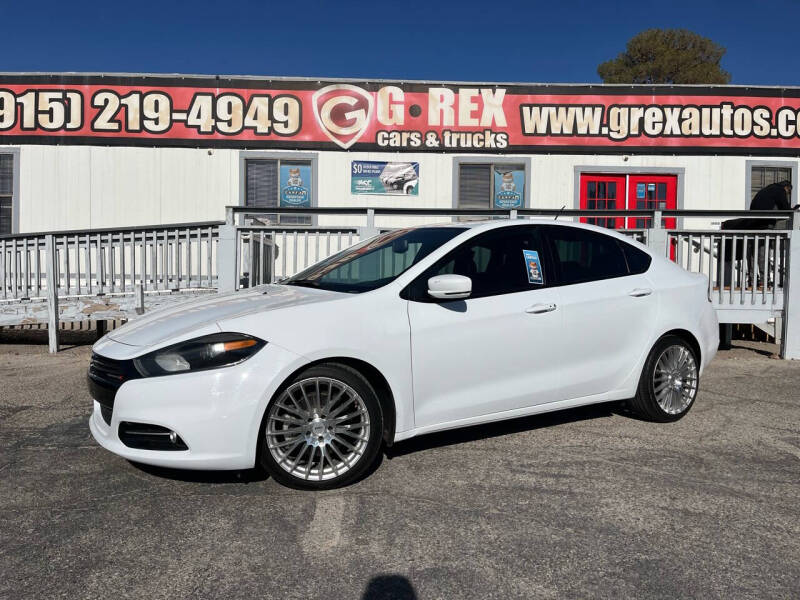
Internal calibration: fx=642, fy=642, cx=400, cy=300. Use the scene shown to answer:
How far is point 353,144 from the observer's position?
1223 centimetres

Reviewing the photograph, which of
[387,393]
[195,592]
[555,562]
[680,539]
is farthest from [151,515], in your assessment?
[680,539]

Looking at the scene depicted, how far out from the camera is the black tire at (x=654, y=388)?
4.64 meters

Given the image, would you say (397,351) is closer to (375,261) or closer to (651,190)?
(375,261)

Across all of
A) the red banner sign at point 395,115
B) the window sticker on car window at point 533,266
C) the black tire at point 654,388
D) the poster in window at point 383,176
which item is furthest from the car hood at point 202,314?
the red banner sign at point 395,115

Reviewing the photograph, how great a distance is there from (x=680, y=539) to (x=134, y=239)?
768 cm

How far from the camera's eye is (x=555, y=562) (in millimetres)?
2637

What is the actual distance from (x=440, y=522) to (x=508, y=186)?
10.2 metres

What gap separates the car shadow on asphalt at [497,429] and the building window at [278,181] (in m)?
8.12

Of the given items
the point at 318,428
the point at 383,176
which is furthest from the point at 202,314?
the point at 383,176

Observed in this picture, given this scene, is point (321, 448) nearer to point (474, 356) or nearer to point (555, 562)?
point (474, 356)

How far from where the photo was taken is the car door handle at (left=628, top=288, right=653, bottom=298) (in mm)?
4528

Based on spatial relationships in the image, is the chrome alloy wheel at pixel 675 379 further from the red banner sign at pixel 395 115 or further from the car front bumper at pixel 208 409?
the red banner sign at pixel 395 115

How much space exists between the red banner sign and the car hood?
874 cm

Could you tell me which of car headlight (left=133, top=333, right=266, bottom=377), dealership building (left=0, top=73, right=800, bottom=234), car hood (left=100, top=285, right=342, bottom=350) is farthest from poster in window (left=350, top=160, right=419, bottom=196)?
car headlight (left=133, top=333, right=266, bottom=377)
